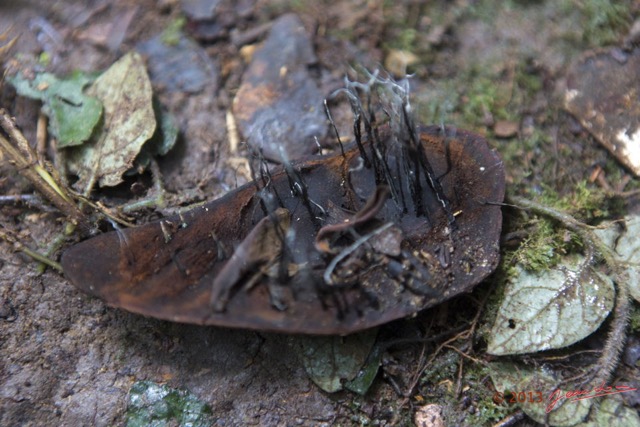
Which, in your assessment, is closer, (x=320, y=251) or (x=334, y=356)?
(x=320, y=251)

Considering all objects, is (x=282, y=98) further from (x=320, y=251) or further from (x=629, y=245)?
(x=629, y=245)

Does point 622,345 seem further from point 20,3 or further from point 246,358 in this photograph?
point 20,3

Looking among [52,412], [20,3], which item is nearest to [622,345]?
[52,412]

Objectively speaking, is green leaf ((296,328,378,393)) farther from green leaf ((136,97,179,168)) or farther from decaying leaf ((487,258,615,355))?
green leaf ((136,97,179,168))

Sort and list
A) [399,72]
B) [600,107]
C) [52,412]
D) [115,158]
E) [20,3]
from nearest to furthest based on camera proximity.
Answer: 1. [52,412]
2. [115,158]
3. [600,107]
4. [399,72]
5. [20,3]

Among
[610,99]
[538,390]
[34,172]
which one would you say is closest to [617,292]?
[538,390]

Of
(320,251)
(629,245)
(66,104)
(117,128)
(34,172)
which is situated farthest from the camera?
(66,104)

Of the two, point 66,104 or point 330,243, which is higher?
point 66,104
